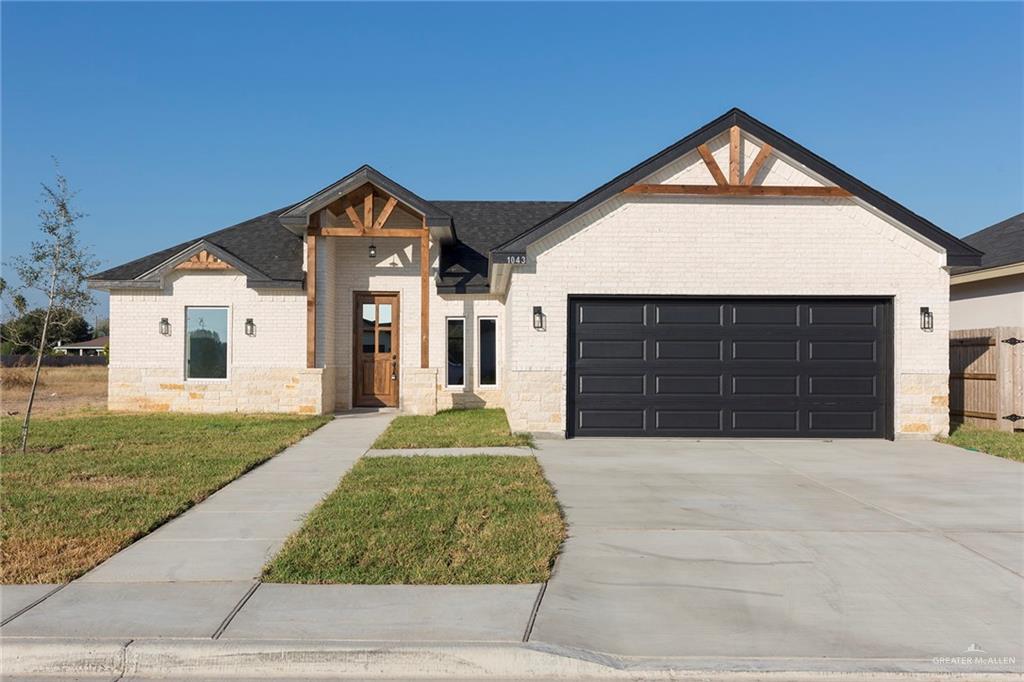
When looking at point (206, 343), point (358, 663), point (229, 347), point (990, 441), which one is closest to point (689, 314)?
point (990, 441)

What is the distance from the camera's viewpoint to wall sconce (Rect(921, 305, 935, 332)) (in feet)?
43.6

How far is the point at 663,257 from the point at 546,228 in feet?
7.11

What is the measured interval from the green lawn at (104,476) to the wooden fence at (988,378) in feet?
43.3

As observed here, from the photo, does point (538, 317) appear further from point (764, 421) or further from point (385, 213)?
point (385, 213)

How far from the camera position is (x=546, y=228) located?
515 inches

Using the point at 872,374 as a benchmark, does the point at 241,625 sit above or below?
below

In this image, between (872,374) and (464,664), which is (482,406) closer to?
(872,374)

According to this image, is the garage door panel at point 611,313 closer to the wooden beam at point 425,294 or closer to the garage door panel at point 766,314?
the garage door panel at point 766,314

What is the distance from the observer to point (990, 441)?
13.0m

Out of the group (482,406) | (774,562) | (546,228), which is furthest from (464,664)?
(482,406)

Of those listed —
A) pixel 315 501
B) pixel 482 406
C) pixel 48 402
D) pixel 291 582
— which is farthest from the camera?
pixel 48 402

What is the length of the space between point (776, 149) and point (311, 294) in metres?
10.2

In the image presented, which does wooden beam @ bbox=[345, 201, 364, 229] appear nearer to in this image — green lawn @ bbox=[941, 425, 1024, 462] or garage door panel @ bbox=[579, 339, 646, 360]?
garage door panel @ bbox=[579, 339, 646, 360]

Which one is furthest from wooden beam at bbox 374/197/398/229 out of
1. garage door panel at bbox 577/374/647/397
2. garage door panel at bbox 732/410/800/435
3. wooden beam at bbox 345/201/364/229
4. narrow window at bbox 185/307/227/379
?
garage door panel at bbox 732/410/800/435
